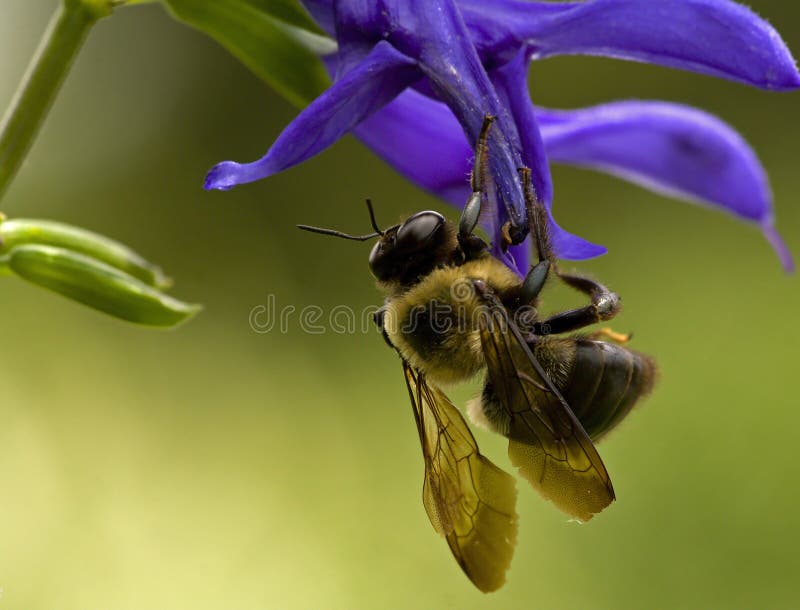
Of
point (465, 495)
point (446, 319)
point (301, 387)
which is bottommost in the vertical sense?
point (301, 387)

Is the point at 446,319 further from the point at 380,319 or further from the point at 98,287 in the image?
the point at 98,287

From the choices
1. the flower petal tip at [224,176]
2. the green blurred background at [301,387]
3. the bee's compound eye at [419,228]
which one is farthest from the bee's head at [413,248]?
the green blurred background at [301,387]

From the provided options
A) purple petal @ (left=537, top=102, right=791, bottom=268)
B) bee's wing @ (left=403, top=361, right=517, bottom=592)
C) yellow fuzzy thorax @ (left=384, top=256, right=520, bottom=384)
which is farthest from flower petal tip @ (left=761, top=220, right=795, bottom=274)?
bee's wing @ (left=403, top=361, right=517, bottom=592)

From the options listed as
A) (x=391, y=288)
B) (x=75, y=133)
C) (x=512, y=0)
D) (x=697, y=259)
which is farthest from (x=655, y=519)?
(x=75, y=133)

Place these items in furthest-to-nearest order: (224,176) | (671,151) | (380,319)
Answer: (380,319) → (671,151) → (224,176)

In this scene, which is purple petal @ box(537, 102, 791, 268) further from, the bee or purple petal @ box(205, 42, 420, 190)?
purple petal @ box(205, 42, 420, 190)

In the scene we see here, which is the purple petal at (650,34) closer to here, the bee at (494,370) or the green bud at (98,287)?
the bee at (494,370)

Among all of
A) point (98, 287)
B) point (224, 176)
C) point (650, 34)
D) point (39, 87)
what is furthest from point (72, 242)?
point (650, 34)

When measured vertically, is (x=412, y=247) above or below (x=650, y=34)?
below
